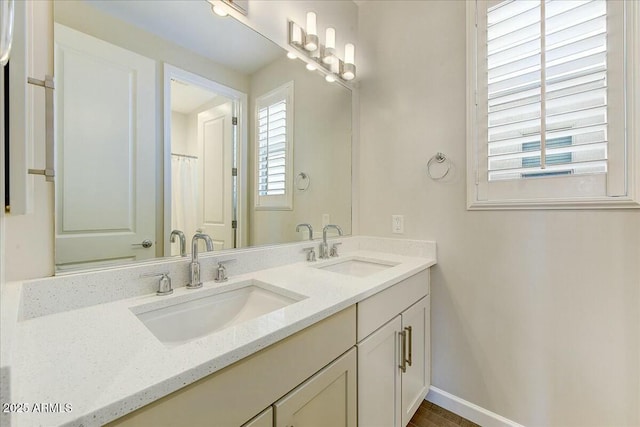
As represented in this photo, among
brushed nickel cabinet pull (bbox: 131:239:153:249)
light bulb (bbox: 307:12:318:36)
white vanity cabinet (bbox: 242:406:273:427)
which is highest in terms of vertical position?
light bulb (bbox: 307:12:318:36)

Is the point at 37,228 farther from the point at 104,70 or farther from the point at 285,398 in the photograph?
the point at 285,398

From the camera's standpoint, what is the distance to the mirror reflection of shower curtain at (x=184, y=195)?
1.08 m

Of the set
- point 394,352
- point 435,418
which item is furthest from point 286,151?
point 435,418

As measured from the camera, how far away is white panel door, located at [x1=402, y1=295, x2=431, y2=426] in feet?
4.36

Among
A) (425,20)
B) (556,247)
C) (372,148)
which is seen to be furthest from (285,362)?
(425,20)

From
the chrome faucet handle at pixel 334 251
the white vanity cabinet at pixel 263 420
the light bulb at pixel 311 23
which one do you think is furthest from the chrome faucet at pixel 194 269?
the light bulb at pixel 311 23

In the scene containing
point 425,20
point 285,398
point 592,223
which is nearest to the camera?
point 285,398

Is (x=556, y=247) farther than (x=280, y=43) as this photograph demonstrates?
No

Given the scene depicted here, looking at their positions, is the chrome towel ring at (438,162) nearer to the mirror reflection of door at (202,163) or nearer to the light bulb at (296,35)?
the light bulb at (296,35)

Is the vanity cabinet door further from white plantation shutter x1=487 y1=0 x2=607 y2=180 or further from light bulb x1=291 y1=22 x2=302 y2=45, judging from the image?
light bulb x1=291 y1=22 x2=302 y2=45

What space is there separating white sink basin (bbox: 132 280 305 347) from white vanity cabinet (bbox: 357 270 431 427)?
35cm

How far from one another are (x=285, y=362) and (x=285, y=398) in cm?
10

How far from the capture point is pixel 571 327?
124cm

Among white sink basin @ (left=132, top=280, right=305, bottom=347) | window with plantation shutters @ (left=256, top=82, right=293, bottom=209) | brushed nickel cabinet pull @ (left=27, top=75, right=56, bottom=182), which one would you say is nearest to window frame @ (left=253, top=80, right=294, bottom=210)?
window with plantation shutters @ (left=256, top=82, right=293, bottom=209)
